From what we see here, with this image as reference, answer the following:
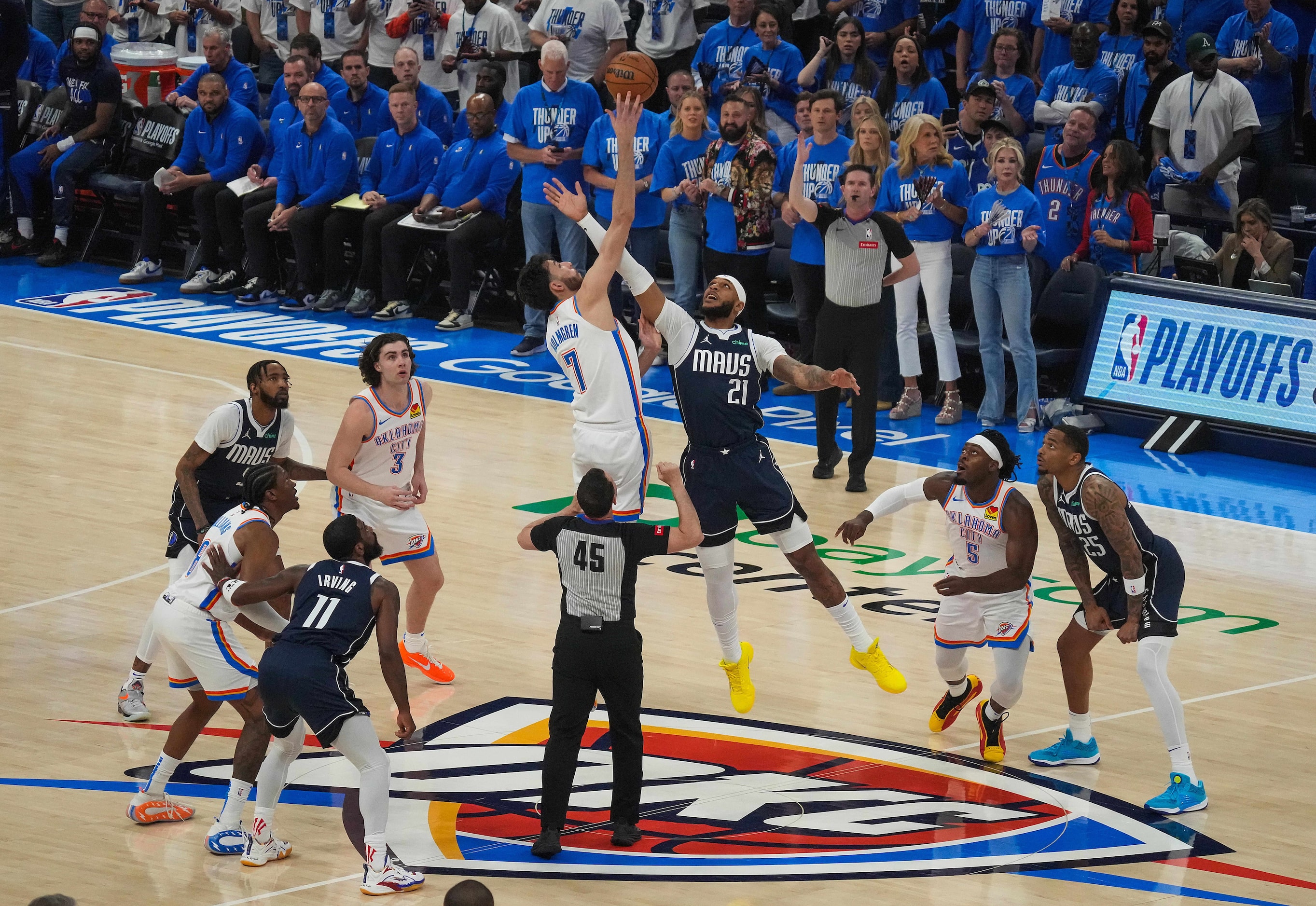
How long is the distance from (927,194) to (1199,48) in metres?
3.12

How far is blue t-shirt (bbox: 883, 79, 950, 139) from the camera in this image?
648 inches

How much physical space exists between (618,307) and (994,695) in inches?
371

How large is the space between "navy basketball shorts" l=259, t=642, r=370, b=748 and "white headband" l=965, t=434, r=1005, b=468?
3.15 m

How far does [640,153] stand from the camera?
1647 cm

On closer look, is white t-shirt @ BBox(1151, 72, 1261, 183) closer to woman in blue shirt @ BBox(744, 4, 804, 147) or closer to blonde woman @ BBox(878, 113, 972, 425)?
blonde woman @ BBox(878, 113, 972, 425)

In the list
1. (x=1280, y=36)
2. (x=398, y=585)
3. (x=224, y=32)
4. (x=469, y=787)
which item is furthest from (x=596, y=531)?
(x=224, y=32)

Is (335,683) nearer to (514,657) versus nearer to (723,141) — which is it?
(514,657)

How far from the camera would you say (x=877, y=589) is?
10680 mm

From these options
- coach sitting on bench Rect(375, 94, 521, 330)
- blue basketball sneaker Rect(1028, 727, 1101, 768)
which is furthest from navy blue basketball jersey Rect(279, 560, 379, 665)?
coach sitting on bench Rect(375, 94, 521, 330)

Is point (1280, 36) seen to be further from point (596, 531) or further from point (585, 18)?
point (596, 531)

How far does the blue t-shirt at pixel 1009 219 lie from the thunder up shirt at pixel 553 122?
14.1ft

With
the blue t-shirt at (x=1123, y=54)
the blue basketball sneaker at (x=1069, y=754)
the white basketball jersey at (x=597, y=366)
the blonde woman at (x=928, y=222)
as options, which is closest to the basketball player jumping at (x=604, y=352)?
the white basketball jersey at (x=597, y=366)

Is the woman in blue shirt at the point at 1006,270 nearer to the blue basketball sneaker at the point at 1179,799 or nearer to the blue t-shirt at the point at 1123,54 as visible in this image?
the blue t-shirt at the point at 1123,54

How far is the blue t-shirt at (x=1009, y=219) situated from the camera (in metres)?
14.3
